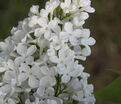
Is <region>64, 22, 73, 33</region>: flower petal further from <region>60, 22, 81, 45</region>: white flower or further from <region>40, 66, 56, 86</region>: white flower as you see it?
<region>40, 66, 56, 86</region>: white flower

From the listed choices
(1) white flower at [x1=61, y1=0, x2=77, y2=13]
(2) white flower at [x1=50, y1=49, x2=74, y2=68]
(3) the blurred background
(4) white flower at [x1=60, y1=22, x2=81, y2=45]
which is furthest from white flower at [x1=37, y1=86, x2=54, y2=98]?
(3) the blurred background

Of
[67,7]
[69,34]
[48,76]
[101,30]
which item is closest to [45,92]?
[48,76]

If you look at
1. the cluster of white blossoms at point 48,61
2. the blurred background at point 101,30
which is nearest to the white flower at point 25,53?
the cluster of white blossoms at point 48,61

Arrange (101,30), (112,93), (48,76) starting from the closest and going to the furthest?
1. (48,76)
2. (112,93)
3. (101,30)

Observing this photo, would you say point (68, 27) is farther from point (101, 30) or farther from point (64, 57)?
point (101, 30)

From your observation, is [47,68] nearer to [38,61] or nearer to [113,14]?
[38,61]

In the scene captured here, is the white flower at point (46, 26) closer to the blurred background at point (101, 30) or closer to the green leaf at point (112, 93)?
the green leaf at point (112, 93)

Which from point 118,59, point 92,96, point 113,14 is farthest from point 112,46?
point 92,96
